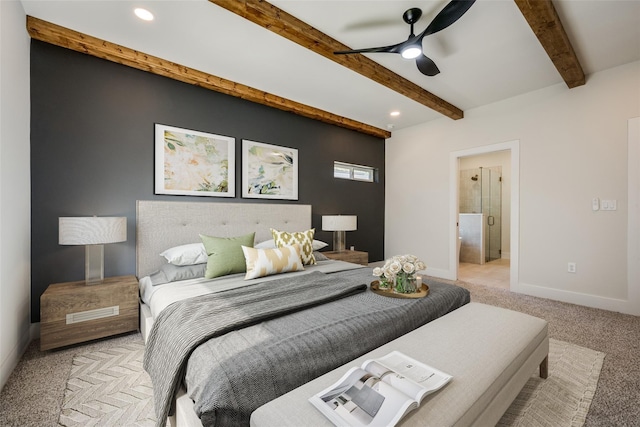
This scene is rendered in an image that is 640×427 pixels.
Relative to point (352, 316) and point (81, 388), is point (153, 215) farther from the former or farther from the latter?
point (352, 316)

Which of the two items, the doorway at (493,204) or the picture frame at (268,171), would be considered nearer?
the picture frame at (268,171)

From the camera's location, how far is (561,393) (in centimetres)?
164

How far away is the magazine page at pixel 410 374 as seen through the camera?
974 millimetres

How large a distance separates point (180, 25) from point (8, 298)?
7.76ft

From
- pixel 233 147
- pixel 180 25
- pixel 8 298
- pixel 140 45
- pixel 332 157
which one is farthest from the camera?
pixel 332 157

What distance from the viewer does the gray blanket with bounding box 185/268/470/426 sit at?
980 millimetres

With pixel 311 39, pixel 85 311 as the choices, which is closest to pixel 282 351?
pixel 85 311

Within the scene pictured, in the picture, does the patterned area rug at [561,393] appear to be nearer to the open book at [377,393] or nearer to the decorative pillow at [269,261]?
the open book at [377,393]

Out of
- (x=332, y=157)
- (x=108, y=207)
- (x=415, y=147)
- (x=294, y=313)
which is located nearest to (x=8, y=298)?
(x=108, y=207)

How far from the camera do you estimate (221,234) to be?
3.11 m

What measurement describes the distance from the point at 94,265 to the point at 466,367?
2.81 meters

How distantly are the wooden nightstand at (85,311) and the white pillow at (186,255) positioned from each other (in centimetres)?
34

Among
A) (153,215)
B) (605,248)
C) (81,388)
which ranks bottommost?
(81,388)

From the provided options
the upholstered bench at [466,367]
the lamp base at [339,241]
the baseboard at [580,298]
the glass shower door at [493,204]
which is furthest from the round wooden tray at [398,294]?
the glass shower door at [493,204]
